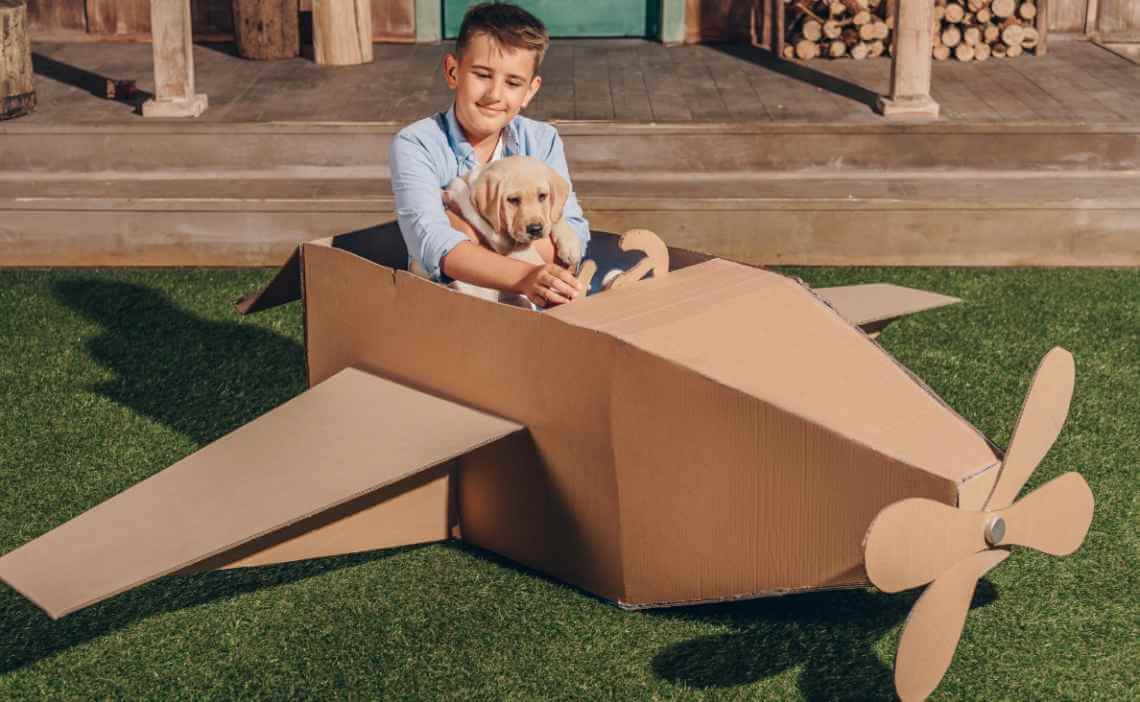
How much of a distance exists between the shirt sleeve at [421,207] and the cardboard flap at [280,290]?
0.38 meters

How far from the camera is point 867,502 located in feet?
7.92

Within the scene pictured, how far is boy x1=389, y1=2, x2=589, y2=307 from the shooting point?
9.72 feet

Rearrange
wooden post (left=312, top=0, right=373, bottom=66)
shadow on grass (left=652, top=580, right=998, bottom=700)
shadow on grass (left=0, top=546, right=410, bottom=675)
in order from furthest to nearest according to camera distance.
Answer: wooden post (left=312, top=0, right=373, bottom=66) < shadow on grass (left=0, top=546, right=410, bottom=675) < shadow on grass (left=652, top=580, right=998, bottom=700)

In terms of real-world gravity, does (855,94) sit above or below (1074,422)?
above

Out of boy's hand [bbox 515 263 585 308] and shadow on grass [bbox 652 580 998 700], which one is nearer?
shadow on grass [bbox 652 580 998 700]

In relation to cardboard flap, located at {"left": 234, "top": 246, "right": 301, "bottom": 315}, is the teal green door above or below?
above

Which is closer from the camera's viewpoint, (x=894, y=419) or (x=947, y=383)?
(x=894, y=419)

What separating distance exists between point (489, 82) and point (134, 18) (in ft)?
16.5

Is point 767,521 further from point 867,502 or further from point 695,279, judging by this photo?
point 695,279

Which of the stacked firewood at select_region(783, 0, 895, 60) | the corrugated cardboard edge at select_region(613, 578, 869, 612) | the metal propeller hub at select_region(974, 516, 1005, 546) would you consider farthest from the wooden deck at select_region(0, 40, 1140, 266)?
the metal propeller hub at select_region(974, 516, 1005, 546)

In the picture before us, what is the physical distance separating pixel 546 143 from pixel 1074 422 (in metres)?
1.72

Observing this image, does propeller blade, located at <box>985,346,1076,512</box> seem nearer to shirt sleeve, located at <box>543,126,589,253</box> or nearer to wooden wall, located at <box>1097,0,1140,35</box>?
shirt sleeve, located at <box>543,126,589,253</box>

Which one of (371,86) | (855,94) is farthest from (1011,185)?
(371,86)

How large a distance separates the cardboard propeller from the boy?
92 cm
